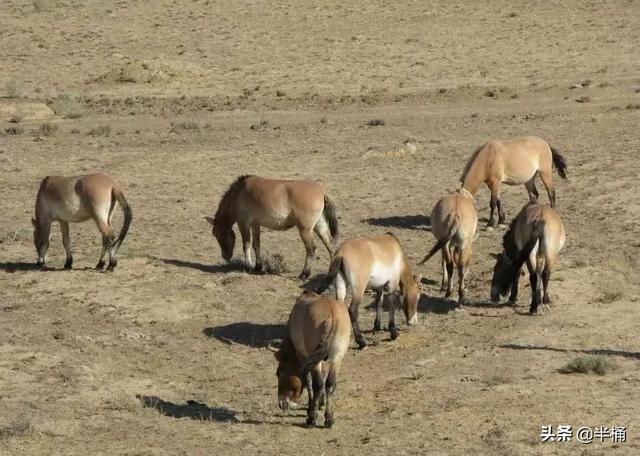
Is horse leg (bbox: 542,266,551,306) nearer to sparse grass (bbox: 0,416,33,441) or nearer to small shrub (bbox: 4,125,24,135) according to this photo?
sparse grass (bbox: 0,416,33,441)

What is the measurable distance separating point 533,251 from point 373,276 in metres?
2.95

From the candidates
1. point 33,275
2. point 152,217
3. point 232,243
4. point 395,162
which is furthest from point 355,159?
point 33,275

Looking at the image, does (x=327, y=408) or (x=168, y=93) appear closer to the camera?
(x=327, y=408)

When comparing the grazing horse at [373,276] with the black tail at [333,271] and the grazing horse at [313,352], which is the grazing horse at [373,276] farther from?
the grazing horse at [313,352]

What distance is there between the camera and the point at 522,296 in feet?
Result: 58.1

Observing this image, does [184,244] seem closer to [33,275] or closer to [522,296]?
[33,275]

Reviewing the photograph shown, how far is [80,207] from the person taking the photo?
17734 mm

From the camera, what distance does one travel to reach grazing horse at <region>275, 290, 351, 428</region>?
1192cm

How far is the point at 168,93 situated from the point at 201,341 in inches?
895

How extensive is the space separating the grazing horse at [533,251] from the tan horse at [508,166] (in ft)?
13.4

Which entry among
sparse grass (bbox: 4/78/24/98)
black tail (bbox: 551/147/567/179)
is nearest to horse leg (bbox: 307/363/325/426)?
black tail (bbox: 551/147/567/179)

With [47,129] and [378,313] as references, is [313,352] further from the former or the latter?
[47,129]

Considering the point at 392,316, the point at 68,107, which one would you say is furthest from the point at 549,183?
the point at 68,107

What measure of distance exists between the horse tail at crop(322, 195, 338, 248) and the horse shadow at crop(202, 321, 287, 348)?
2467mm
